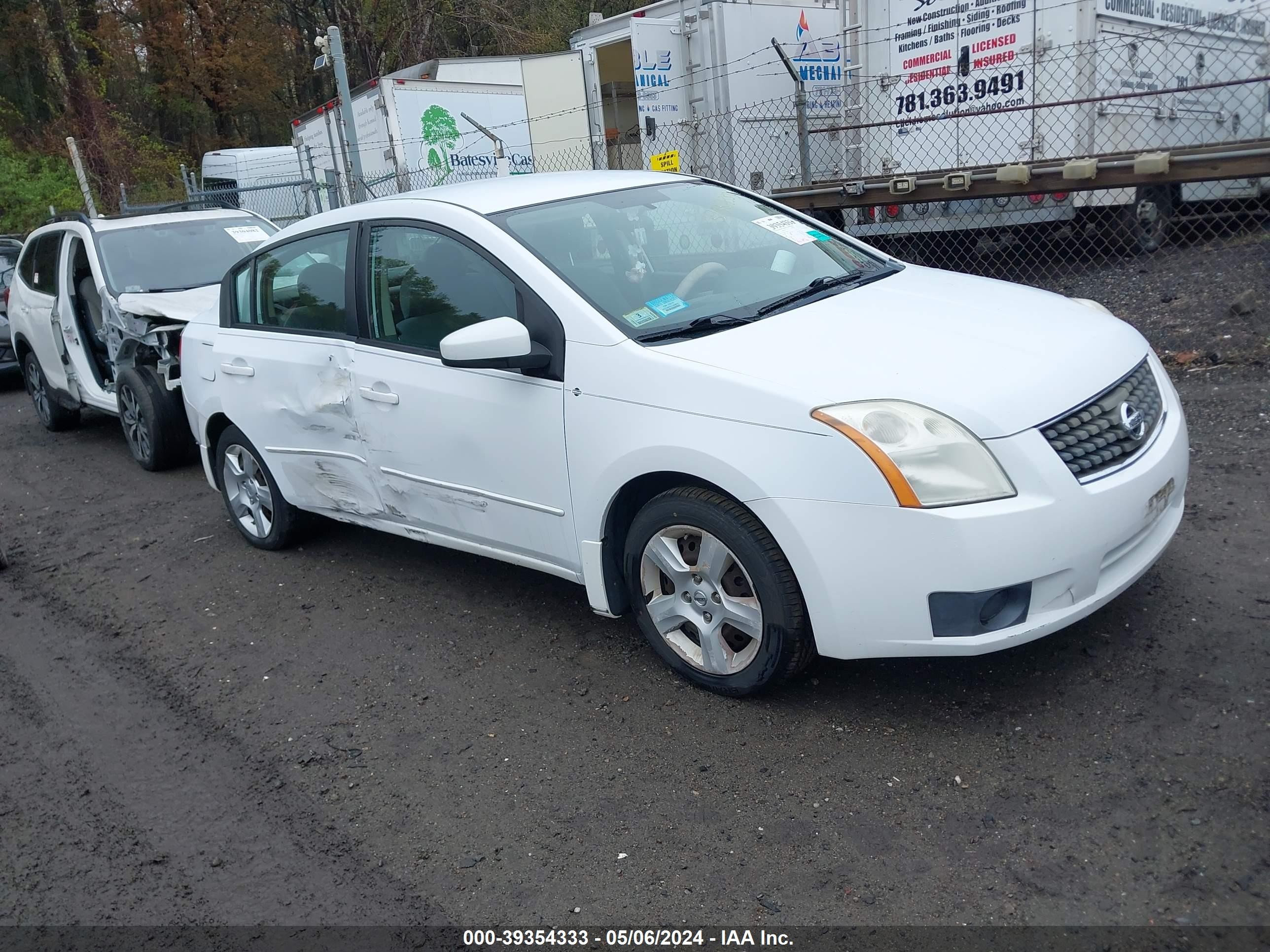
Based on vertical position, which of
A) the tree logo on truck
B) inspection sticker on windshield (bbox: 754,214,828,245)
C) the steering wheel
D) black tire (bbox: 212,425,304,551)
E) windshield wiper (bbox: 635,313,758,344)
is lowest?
black tire (bbox: 212,425,304,551)

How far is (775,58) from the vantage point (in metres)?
11.7

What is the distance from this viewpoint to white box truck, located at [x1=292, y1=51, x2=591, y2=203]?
13.5 meters

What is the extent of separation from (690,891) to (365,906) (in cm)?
86

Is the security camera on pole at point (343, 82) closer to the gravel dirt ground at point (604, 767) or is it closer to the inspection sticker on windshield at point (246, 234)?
the inspection sticker on windshield at point (246, 234)

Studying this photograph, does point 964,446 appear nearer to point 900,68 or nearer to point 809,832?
point 809,832

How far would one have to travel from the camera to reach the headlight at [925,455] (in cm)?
297

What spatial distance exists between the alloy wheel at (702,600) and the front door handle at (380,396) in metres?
1.31

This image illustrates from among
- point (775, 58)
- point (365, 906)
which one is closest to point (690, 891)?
point (365, 906)

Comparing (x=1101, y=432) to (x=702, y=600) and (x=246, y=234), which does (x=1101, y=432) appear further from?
(x=246, y=234)

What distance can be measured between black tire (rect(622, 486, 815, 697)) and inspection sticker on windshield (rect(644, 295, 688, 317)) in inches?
27.1

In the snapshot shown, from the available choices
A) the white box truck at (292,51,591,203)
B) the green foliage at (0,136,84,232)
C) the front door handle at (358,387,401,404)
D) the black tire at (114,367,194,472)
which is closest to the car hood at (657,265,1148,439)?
the front door handle at (358,387,401,404)

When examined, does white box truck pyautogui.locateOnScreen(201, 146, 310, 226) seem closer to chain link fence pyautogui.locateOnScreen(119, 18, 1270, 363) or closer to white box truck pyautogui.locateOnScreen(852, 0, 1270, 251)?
chain link fence pyautogui.locateOnScreen(119, 18, 1270, 363)

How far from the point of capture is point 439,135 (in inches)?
555

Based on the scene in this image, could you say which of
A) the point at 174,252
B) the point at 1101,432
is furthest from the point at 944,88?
the point at 1101,432
